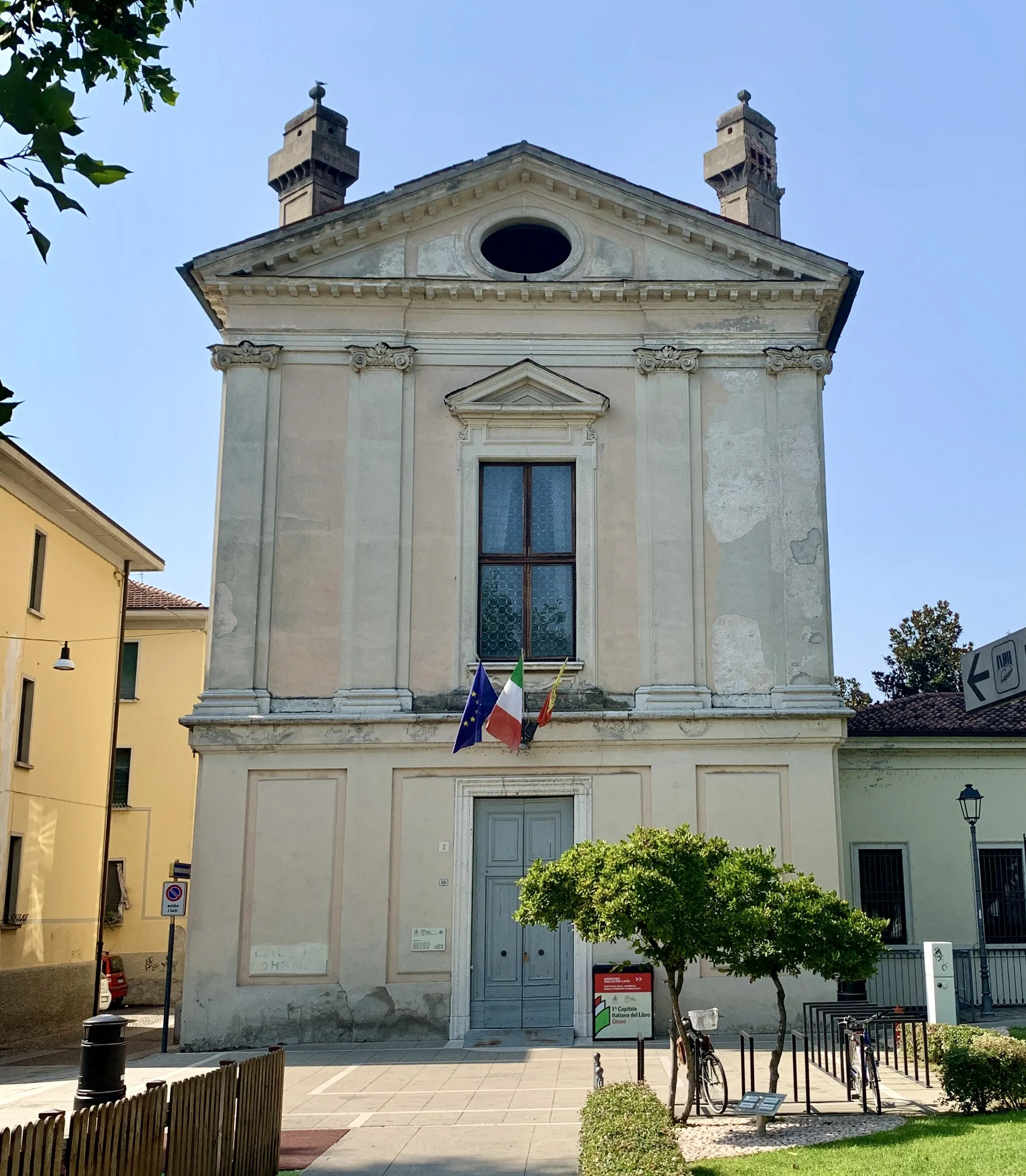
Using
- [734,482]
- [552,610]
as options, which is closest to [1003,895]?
[734,482]

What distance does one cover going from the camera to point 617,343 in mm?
21547

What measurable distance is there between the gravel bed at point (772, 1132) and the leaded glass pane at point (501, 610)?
9152mm

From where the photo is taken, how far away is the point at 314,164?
2638 centimetres

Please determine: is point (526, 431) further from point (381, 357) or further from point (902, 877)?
point (902, 877)

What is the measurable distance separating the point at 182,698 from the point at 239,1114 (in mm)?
25263

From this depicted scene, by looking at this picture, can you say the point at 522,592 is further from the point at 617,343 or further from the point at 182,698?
the point at 182,698

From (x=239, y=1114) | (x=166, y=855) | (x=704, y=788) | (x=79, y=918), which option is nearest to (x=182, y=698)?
(x=166, y=855)

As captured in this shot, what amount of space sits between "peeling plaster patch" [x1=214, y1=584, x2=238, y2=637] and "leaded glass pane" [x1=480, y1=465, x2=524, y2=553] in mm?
4202

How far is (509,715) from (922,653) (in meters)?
31.9

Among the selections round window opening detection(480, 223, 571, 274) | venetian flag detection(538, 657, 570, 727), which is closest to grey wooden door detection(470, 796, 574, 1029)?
venetian flag detection(538, 657, 570, 727)

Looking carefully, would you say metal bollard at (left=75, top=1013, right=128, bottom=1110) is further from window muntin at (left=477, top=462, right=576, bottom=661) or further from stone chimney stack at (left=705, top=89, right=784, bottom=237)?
stone chimney stack at (left=705, top=89, right=784, bottom=237)

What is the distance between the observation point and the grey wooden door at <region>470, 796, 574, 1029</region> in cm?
1909

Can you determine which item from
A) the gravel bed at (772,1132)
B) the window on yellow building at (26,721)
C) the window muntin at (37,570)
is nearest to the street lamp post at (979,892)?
the gravel bed at (772,1132)

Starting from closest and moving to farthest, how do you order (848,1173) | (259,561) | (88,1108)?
1. (88,1108)
2. (848,1173)
3. (259,561)
